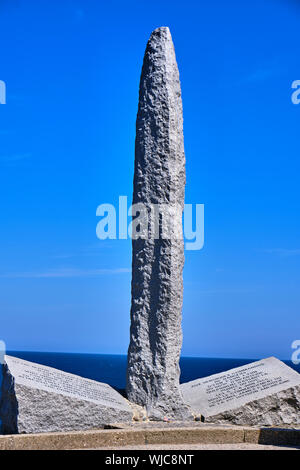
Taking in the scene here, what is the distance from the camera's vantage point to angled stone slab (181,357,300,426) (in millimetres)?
8031

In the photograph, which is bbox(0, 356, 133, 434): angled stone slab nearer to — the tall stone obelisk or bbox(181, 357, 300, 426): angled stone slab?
the tall stone obelisk

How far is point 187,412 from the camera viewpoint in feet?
26.1

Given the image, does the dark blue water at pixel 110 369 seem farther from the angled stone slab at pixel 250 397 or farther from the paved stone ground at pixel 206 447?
the paved stone ground at pixel 206 447

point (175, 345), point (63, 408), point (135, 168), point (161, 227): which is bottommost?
point (63, 408)

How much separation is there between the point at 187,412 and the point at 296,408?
1605 millimetres

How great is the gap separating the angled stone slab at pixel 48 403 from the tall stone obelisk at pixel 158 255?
61 cm

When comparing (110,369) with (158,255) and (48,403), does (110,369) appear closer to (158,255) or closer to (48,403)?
(158,255)

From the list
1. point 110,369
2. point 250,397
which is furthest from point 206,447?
point 110,369

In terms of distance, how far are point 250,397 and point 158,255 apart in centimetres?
237

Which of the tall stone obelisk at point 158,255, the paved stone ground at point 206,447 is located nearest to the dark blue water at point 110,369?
the tall stone obelisk at point 158,255

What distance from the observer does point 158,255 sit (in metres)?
8.35
